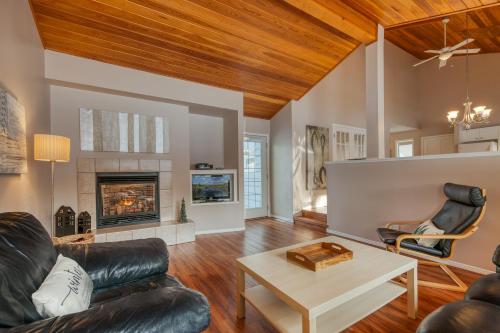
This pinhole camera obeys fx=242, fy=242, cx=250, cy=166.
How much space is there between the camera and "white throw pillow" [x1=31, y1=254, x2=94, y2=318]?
102 cm

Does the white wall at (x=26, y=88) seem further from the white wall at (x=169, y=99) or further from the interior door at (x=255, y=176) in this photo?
the interior door at (x=255, y=176)

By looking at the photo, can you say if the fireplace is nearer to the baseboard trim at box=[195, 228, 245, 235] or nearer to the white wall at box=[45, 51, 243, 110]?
the baseboard trim at box=[195, 228, 245, 235]

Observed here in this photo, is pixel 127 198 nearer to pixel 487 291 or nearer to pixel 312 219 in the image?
pixel 312 219

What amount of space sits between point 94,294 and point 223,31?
3169 mm

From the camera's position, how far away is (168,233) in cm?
374

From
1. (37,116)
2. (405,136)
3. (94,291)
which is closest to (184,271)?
(94,291)

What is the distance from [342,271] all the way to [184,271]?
5.98 ft

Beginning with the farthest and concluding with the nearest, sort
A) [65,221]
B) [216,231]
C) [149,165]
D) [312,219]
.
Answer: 1. [312,219]
2. [216,231]
3. [149,165]
4. [65,221]

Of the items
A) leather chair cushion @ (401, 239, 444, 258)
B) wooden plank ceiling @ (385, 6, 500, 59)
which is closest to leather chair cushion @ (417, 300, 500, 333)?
leather chair cushion @ (401, 239, 444, 258)

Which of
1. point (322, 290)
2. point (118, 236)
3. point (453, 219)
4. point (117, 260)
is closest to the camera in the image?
point (322, 290)

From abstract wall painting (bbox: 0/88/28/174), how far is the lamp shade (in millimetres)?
201

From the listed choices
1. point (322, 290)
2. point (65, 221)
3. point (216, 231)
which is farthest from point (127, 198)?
point (322, 290)

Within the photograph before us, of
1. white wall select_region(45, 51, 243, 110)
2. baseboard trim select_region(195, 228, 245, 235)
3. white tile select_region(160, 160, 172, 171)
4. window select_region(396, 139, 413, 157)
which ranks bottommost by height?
baseboard trim select_region(195, 228, 245, 235)

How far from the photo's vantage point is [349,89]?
6371mm
